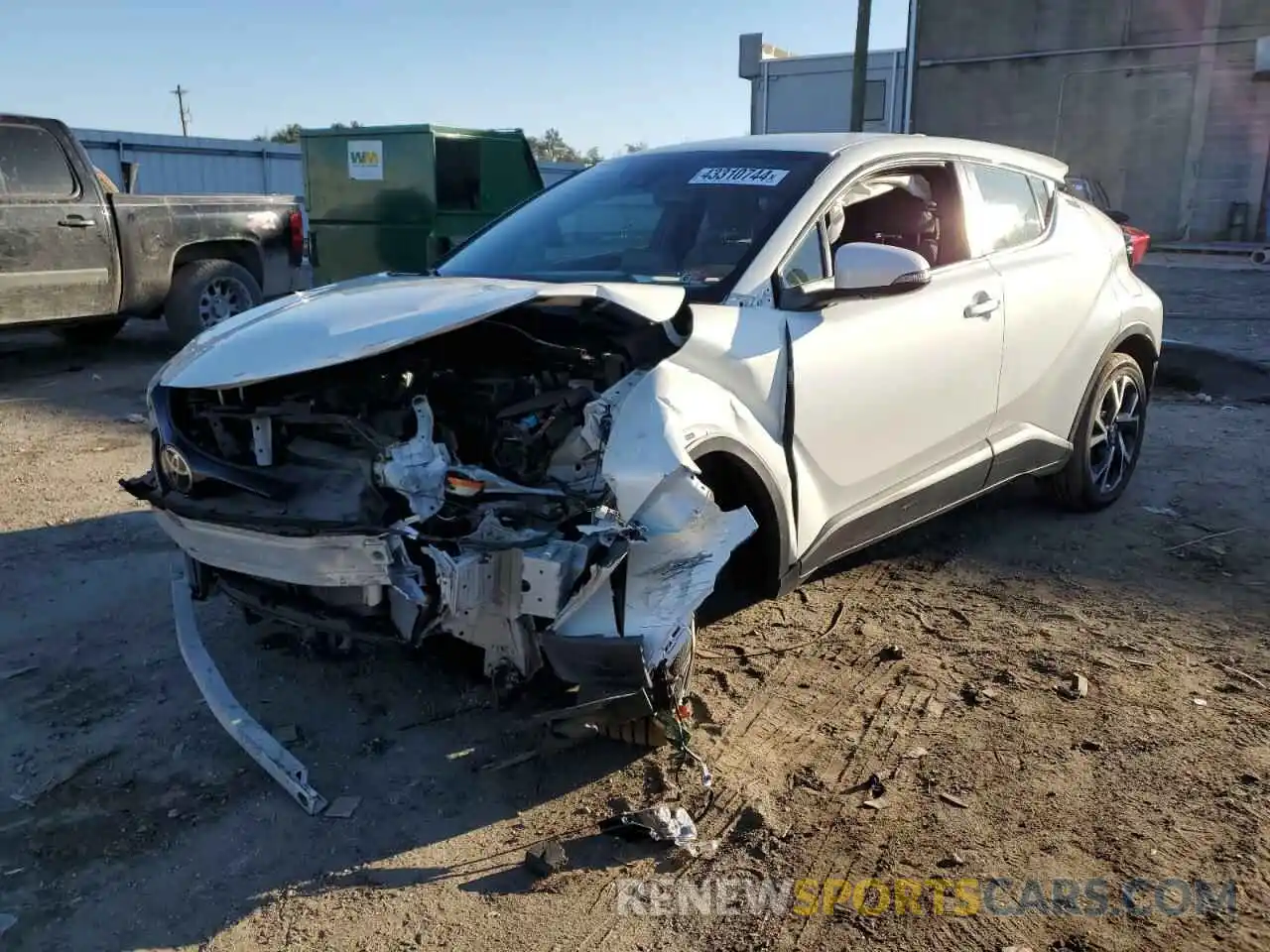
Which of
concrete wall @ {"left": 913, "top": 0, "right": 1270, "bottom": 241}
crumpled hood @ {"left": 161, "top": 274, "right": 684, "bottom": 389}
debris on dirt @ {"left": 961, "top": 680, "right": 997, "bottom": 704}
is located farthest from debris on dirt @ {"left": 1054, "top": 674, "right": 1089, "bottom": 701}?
concrete wall @ {"left": 913, "top": 0, "right": 1270, "bottom": 241}

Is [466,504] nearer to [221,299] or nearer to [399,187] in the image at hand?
[221,299]

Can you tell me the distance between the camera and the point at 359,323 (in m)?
3.10

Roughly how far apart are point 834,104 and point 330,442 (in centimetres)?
3019

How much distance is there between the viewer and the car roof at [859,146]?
4.16m

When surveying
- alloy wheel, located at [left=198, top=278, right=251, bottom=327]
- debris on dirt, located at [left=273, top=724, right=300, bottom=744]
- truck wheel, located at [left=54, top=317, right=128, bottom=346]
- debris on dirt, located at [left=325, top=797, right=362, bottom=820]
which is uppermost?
alloy wheel, located at [left=198, top=278, right=251, bottom=327]

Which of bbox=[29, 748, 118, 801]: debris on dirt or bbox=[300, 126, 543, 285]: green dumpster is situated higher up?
bbox=[300, 126, 543, 285]: green dumpster

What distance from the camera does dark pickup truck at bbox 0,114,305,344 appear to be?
8.30 m

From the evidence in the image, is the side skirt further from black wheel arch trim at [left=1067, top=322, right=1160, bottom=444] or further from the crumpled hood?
the crumpled hood

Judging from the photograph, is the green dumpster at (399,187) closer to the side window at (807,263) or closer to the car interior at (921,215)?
the car interior at (921,215)

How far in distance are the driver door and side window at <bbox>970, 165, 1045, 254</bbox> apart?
0.81ft

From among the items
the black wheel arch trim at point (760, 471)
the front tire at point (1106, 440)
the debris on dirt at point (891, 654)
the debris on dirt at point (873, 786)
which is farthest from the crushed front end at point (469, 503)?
the front tire at point (1106, 440)

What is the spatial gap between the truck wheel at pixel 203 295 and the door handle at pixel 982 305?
7.20 m

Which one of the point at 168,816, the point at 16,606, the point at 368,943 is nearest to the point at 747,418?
the point at 368,943

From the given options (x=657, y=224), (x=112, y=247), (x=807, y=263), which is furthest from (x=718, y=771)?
(x=112, y=247)
